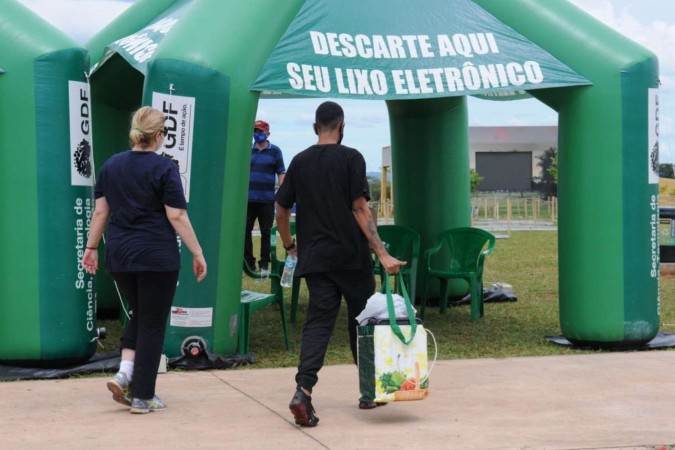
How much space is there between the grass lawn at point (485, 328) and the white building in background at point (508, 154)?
45236 mm

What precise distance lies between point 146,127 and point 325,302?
1.37 metres

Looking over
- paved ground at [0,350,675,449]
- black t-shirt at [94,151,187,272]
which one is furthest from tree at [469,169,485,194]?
black t-shirt at [94,151,187,272]

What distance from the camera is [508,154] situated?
60.8 m

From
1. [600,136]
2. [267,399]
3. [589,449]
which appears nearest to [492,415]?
[589,449]

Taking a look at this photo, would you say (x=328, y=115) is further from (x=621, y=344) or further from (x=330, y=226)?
(x=621, y=344)

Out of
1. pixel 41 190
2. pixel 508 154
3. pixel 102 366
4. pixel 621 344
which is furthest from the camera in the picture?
pixel 508 154

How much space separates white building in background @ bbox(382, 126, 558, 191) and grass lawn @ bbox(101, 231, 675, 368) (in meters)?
45.2

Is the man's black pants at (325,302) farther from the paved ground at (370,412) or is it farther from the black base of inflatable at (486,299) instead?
the black base of inflatable at (486,299)

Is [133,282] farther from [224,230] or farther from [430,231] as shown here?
[430,231]

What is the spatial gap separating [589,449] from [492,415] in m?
0.89

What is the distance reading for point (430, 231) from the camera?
11594mm

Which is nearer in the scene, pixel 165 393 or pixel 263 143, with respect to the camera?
pixel 165 393

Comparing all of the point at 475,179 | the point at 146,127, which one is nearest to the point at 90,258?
the point at 146,127

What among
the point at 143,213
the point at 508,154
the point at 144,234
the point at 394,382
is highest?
the point at 508,154
